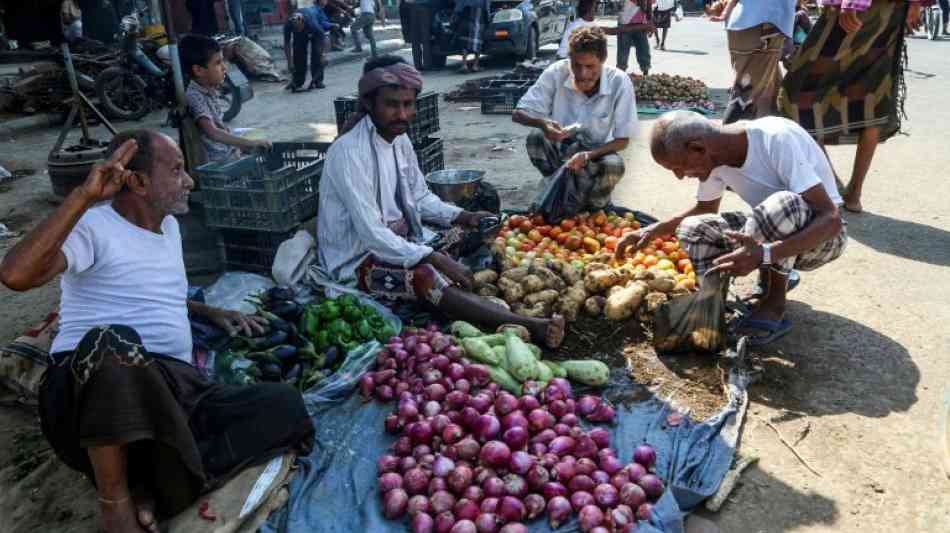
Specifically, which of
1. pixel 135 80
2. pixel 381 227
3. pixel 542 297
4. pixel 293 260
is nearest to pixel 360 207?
pixel 381 227

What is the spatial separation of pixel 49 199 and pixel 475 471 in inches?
236

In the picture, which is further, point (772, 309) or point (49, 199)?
point (49, 199)

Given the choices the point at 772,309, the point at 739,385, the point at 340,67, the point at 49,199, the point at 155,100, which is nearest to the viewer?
the point at 739,385

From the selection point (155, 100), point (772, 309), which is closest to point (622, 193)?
point (772, 309)

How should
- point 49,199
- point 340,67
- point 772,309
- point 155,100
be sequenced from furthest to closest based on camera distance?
point 340,67 → point 155,100 → point 49,199 → point 772,309

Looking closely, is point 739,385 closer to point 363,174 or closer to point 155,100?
point 363,174

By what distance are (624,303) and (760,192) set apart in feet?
2.97

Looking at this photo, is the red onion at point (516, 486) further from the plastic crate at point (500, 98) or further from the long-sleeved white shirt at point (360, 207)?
the plastic crate at point (500, 98)

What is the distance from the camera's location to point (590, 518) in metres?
2.38

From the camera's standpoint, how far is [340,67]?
53.4 feet

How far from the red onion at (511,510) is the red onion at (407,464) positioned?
1.26ft

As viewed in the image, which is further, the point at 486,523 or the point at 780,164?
the point at 780,164

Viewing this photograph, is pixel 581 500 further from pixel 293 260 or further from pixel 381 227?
pixel 293 260

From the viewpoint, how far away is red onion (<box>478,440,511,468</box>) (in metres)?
2.63
